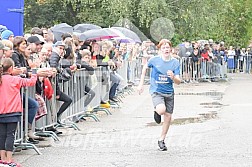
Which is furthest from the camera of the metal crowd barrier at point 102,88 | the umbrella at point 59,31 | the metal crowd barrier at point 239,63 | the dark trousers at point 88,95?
the metal crowd barrier at point 239,63

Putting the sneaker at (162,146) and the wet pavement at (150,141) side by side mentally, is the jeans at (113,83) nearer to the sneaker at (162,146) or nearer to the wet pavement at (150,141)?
the wet pavement at (150,141)

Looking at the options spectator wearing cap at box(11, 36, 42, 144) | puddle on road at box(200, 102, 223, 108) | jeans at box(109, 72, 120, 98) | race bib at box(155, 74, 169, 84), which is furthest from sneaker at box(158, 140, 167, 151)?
puddle on road at box(200, 102, 223, 108)

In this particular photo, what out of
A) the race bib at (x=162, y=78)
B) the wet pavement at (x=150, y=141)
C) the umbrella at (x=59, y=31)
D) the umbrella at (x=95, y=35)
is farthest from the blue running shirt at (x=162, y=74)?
the umbrella at (x=59, y=31)

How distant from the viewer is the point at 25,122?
34.3 ft

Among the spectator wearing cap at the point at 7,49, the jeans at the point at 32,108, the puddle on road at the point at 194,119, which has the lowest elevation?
the puddle on road at the point at 194,119

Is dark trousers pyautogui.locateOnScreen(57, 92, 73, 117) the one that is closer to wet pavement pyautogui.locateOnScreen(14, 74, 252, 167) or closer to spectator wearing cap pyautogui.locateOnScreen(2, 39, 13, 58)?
wet pavement pyautogui.locateOnScreen(14, 74, 252, 167)

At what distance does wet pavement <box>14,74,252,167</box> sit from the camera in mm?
9758

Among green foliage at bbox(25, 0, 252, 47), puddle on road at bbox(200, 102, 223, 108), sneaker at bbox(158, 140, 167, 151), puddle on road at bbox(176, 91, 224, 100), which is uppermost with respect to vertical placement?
green foliage at bbox(25, 0, 252, 47)

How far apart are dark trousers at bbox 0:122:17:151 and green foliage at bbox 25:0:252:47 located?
23075mm

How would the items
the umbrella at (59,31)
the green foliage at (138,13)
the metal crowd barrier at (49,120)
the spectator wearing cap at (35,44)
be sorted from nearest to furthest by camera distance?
the spectator wearing cap at (35,44)
the metal crowd barrier at (49,120)
the umbrella at (59,31)
the green foliage at (138,13)

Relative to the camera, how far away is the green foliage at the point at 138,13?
106 feet

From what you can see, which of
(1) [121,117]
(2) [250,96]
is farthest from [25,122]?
(2) [250,96]

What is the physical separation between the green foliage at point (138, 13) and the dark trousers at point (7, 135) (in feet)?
75.7

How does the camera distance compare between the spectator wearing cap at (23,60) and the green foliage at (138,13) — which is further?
the green foliage at (138,13)
